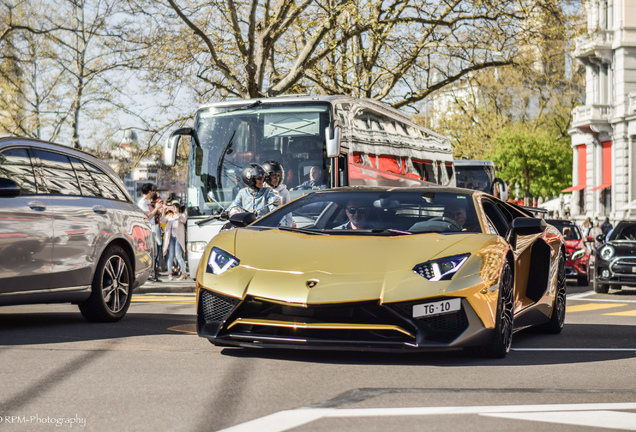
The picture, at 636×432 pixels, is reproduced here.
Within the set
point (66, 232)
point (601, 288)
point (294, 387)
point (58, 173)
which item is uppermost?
point (58, 173)

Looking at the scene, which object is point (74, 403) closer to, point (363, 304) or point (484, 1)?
point (363, 304)

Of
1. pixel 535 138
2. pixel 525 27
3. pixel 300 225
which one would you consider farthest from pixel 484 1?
pixel 535 138

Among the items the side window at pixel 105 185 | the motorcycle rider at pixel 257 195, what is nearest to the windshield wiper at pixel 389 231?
the side window at pixel 105 185

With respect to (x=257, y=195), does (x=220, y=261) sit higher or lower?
lower

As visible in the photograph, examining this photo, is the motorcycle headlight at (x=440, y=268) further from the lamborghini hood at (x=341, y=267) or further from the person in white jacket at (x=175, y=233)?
the person in white jacket at (x=175, y=233)

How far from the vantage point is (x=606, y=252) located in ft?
62.4

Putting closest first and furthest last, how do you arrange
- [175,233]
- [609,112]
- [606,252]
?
[606,252] → [175,233] → [609,112]

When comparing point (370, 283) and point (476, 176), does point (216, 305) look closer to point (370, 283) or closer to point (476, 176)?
point (370, 283)

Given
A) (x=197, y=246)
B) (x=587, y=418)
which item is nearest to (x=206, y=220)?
(x=197, y=246)

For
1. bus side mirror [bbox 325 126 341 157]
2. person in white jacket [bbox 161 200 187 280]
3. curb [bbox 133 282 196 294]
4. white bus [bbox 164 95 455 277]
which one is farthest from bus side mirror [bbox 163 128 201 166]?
person in white jacket [bbox 161 200 187 280]

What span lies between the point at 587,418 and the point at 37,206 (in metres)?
5.45

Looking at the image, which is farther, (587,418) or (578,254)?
(578,254)

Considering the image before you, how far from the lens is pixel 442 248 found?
6.91m

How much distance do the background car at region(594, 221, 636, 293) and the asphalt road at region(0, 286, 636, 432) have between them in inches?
401
